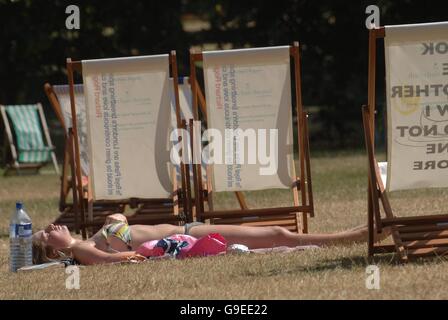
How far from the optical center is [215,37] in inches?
957

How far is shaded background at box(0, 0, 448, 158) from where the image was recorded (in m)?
23.3

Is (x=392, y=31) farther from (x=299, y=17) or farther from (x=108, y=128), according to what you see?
(x=299, y=17)

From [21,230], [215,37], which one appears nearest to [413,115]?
[21,230]

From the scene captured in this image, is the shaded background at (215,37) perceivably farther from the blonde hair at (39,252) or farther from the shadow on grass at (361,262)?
the shadow on grass at (361,262)

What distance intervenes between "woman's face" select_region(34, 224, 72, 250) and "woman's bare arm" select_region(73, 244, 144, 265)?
111mm

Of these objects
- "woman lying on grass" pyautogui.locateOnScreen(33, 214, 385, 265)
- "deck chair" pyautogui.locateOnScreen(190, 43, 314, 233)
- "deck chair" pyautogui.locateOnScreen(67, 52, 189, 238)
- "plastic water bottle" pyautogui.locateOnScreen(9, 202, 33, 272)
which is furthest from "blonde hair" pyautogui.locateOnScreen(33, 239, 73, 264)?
"deck chair" pyautogui.locateOnScreen(190, 43, 314, 233)

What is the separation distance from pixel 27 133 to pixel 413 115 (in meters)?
12.9

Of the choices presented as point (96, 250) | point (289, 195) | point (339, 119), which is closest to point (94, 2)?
point (339, 119)

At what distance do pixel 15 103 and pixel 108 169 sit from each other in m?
15.4

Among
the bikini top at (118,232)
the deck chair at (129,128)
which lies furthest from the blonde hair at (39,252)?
the deck chair at (129,128)

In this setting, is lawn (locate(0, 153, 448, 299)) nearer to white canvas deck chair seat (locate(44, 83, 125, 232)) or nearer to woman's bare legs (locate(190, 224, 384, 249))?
woman's bare legs (locate(190, 224, 384, 249))

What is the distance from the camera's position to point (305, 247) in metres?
8.11

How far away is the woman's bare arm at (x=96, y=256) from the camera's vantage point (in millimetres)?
7992

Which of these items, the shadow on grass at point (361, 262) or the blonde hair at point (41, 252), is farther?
the blonde hair at point (41, 252)
